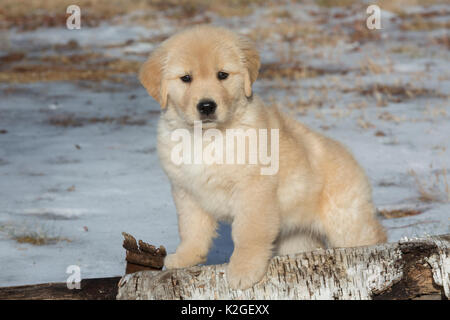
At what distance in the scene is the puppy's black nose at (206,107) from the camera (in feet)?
9.61

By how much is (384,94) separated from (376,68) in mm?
1551

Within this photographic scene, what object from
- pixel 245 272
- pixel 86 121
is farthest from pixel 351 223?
pixel 86 121

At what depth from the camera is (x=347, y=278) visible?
96.6 inches

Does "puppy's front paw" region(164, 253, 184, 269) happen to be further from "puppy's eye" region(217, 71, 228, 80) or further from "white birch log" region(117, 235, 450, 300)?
"puppy's eye" region(217, 71, 228, 80)

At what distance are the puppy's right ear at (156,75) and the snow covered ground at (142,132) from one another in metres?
1.19

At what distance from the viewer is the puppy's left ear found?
125 inches

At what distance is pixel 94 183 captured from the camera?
543 cm

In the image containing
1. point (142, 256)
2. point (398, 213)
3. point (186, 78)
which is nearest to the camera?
point (142, 256)

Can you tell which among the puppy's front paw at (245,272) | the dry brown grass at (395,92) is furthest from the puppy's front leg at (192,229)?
the dry brown grass at (395,92)

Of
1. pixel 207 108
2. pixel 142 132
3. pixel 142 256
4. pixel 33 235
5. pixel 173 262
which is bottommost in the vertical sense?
pixel 142 256

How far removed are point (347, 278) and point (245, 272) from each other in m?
0.44

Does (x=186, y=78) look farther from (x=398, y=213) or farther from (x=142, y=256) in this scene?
(x=398, y=213)

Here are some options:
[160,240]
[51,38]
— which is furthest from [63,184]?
[51,38]

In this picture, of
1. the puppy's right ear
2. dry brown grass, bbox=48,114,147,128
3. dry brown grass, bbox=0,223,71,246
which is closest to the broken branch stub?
the puppy's right ear
